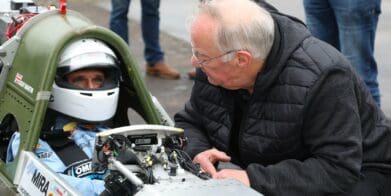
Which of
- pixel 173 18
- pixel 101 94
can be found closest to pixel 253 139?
pixel 101 94

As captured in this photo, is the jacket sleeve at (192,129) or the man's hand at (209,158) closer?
the man's hand at (209,158)

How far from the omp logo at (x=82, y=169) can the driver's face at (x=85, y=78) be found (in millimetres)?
443

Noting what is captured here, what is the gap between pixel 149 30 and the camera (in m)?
7.74

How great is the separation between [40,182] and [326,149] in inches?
48.1

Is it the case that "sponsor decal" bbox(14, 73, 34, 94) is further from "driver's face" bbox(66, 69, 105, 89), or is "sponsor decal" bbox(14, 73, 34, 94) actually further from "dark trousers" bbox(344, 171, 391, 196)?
"dark trousers" bbox(344, 171, 391, 196)

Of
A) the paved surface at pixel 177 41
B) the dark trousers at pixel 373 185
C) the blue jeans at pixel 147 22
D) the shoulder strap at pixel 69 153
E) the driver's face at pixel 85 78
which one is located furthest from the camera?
the blue jeans at pixel 147 22

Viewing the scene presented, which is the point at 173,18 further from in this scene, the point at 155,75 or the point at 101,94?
the point at 101,94

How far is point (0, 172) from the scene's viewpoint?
4.13 metres

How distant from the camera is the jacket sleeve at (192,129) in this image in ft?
12.7

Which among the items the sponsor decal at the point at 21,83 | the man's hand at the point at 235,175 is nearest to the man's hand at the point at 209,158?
the man's hand at the point at 235,175

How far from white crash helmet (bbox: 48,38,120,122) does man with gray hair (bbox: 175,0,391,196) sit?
0.64 metres

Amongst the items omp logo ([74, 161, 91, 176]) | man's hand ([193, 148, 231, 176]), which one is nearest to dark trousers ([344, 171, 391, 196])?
man's hand ([193, 148, 231, 176])

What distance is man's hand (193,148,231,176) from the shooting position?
143 inches

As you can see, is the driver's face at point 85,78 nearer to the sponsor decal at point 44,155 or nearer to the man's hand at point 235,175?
the sponsor decal at point 44,155
